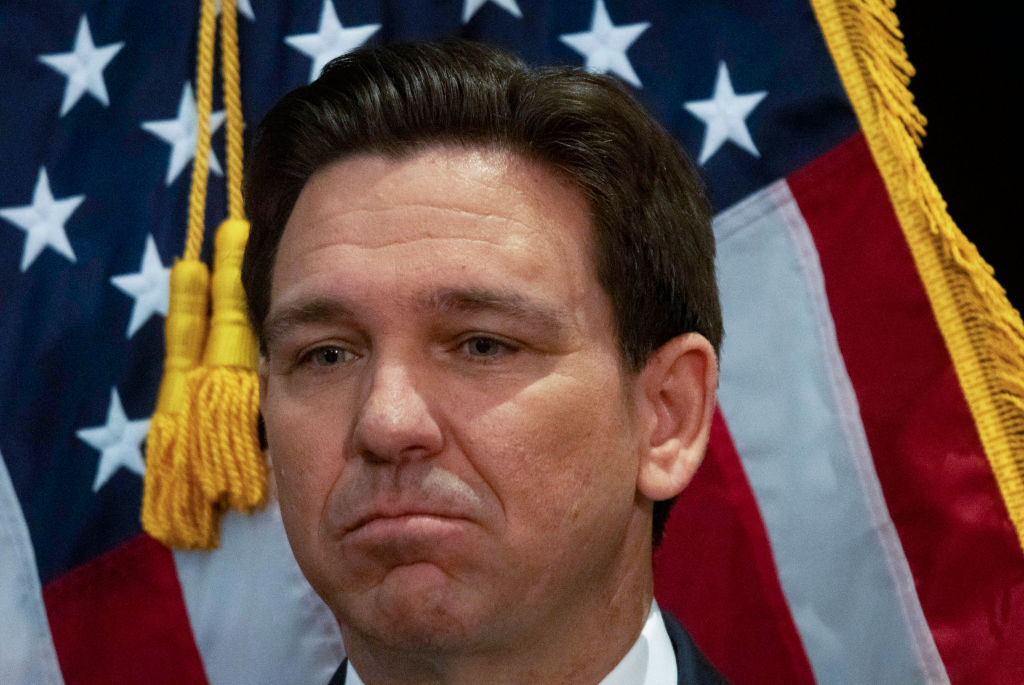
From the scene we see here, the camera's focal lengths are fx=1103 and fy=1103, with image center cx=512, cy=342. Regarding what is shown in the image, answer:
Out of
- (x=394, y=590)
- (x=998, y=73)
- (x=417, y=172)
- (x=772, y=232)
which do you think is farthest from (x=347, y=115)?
(x=998, y=73)

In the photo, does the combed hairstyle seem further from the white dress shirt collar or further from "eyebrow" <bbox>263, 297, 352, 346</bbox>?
the white dress shirt collar

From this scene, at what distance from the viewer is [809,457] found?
1906 millimetres

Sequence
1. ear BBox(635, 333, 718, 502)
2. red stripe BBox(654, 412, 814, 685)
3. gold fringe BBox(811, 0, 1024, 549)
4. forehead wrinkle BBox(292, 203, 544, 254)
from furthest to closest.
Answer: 1. red stripe BBox(654, 412, 814, 685)
2. gold fringe BBox(811, 0, 1024, 549)
3. ear BBox(635, 333, 718, 502)
4. forehead wrinkle BBox(292, 203, 544, 254)

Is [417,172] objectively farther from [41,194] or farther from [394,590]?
[41,194]

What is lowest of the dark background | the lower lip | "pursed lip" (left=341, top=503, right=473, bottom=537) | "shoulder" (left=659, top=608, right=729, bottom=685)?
"shoulder" (left=659, top=608, right=729, bottom=685)

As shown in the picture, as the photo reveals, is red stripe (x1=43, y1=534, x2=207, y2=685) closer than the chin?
No

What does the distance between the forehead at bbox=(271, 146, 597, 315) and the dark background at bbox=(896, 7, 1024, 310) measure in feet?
2.54

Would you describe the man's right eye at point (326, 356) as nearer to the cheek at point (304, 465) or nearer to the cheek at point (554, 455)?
the cheek at point (304, 465)

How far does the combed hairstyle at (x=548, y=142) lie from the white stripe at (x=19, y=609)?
0.77 m

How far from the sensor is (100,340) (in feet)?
6.82

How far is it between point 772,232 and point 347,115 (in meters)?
0.82

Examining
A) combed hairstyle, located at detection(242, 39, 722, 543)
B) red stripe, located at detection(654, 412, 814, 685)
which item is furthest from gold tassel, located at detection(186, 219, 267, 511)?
red stripe, located at detection(654, 412, 814, 685)

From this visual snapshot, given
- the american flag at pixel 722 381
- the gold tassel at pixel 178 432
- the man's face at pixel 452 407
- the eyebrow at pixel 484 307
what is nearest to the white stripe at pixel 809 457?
the american flag at pixel 722 381

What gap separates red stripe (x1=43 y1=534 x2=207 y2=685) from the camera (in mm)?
2023
